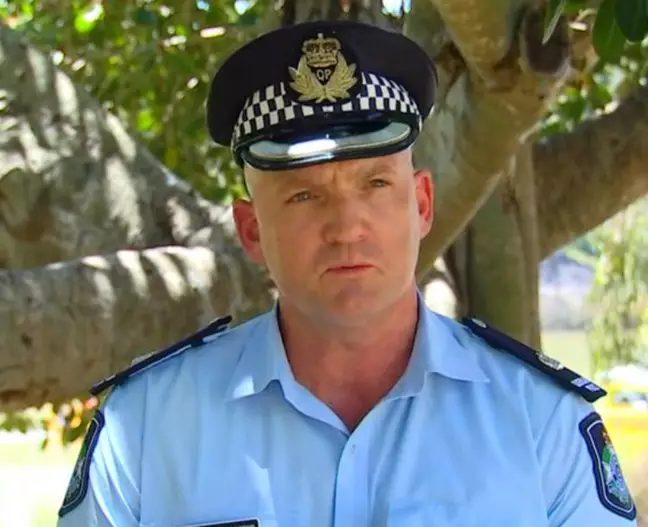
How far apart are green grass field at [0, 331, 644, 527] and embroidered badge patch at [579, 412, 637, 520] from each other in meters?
6.41

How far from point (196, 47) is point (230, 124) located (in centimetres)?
217

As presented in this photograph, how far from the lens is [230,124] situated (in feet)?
5.46

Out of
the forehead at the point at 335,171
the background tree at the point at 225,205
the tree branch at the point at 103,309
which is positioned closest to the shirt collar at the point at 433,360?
the forehead at the point at 335,171

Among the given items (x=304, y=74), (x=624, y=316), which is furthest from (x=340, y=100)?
(x=624, y=316)

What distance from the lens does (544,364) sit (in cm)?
160

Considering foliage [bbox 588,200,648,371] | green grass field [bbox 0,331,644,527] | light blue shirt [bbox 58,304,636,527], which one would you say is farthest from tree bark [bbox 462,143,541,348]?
foliage [bbox 588,200,648,371]

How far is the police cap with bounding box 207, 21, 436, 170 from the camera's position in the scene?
5.02 ft

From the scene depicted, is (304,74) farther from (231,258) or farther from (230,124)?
(231,258)

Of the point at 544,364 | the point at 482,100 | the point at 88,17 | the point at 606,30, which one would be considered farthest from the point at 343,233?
the point at 88,17

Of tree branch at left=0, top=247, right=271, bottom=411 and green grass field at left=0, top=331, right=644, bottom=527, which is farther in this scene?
green grass field at left=0, top=331, right=644, bottom=527

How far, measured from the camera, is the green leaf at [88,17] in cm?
396

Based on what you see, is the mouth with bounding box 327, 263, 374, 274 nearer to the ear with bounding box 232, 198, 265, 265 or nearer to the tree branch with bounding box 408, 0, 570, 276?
the ear with bounding box 232, 198, 265, 265

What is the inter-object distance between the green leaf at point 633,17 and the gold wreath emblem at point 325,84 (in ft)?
1.22

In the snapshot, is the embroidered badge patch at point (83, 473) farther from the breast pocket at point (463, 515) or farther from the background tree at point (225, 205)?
the background tree at point (225, 205)
